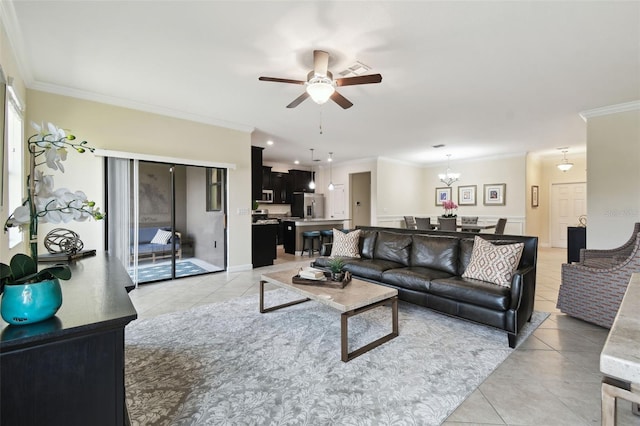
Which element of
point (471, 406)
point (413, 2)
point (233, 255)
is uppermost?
point (413, 2)

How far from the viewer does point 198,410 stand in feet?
5.71

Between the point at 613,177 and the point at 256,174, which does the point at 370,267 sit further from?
the point at 613,177

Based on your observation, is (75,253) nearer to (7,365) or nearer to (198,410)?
(198,410)

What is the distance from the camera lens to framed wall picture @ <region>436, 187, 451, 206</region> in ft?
30.9

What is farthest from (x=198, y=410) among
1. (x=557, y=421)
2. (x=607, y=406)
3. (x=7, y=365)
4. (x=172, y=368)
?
(x=557, y=421)

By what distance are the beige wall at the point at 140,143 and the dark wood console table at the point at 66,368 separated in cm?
358

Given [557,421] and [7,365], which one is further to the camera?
[557,421]

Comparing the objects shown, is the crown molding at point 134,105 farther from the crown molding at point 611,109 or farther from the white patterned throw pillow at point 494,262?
the crown molding at point 611,109

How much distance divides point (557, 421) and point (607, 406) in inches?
42.9

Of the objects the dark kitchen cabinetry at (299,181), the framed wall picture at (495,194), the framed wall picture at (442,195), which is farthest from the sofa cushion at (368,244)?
the framed wall picture at (442,195)

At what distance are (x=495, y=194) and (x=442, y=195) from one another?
1571 millimetres

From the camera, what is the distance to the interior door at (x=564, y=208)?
807 centimetres

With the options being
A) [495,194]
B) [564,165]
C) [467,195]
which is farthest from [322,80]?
[564,165]

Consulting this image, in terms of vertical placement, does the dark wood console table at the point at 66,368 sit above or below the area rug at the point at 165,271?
above
